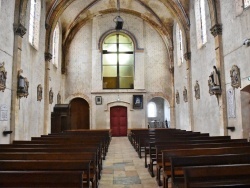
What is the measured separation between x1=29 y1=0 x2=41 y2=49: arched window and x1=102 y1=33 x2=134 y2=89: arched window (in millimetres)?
7125

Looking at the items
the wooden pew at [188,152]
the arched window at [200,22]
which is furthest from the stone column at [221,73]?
the wooden pew at [188,152]

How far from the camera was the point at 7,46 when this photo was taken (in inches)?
344

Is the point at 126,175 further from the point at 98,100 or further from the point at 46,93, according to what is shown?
the point at 98,100

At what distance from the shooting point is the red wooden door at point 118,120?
1870 centimetres

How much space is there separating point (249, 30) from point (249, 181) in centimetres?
629

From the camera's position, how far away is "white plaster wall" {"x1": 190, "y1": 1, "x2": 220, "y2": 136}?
35.5 ft

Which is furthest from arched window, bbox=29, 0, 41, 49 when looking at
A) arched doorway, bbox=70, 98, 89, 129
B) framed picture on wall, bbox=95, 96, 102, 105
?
arched doorway, bbox=70, 98, 89, 129

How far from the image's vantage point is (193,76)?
1344 centimetres

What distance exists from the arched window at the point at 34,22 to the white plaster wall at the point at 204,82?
26.6ft

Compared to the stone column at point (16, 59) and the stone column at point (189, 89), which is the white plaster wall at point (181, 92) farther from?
the stone column at point (16, 59)

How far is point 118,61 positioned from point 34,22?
26.3 ft

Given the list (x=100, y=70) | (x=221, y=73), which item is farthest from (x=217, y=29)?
(x=100, y=70)

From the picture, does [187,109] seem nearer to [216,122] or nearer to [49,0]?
[216,122]

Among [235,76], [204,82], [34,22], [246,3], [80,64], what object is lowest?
[235,76]
